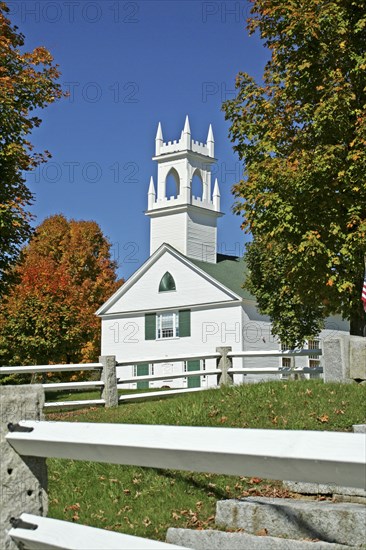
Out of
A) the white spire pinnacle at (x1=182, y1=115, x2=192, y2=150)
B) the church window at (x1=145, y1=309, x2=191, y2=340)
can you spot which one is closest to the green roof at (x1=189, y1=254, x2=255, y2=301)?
the church window at (x1=145, y1=309, x2=191, y2=340)

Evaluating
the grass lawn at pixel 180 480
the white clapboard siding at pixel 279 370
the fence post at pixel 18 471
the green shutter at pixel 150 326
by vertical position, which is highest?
the green shutter at pixel 150 326

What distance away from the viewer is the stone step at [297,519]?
5.14 m

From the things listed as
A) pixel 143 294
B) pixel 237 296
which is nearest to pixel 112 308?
pixel 143 294

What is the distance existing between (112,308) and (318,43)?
3131 cm

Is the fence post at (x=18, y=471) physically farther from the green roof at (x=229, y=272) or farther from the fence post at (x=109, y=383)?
the green roof at (x=229, y=272)

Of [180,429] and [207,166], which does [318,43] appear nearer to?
[180,429]

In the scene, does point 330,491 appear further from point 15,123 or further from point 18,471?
point 15,123

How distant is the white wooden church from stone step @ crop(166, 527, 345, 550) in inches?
1280

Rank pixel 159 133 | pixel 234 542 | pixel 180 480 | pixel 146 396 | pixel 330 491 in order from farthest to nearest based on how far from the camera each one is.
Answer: pixel 159 133 < pixel 146 396 < pixel 180 480 < pixel 330 491 < pixel 234 542

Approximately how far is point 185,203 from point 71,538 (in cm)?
4265

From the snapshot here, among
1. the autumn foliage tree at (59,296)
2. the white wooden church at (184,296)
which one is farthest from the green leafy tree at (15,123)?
the white wooden church at (184,296)

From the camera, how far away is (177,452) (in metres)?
2.41

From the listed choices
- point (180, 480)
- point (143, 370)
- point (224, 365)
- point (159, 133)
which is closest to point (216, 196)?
point (159, 133)

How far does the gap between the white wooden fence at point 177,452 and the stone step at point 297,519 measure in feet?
9.82
